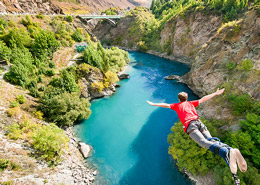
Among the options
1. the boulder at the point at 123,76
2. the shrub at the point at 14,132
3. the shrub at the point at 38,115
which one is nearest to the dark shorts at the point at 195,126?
the shrub at the point at 14,132

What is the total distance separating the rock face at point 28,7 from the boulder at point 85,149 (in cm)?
3860

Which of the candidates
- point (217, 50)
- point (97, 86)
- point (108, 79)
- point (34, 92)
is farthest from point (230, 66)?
point (34, 92)

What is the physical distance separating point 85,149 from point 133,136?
6.60m

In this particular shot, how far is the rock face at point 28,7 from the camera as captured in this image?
34953 millimetres

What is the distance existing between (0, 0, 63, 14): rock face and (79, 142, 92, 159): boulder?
127ft

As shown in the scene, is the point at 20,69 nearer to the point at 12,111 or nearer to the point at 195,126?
the point at 12,111

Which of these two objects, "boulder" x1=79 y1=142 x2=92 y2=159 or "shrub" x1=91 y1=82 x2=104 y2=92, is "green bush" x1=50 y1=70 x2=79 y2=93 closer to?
"shrub" x1=91 y1=82 x2=104 y2=92

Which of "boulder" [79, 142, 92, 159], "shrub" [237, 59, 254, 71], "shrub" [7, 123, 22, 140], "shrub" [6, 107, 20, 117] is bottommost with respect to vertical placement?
"boulder" [79, 142, 92, 159]

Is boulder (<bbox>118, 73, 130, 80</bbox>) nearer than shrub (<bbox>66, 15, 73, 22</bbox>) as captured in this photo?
Yes

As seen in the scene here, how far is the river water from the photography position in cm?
1476

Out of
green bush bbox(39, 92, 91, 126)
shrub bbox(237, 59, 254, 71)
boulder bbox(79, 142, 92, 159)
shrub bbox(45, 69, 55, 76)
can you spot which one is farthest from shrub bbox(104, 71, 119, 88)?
shrub bbox(237, 59, 254, 71)

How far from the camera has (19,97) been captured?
695 inches

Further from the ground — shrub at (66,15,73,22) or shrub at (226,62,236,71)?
shrub at (66,15,73,22)

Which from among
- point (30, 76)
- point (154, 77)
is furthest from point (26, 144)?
point (154, 77)
